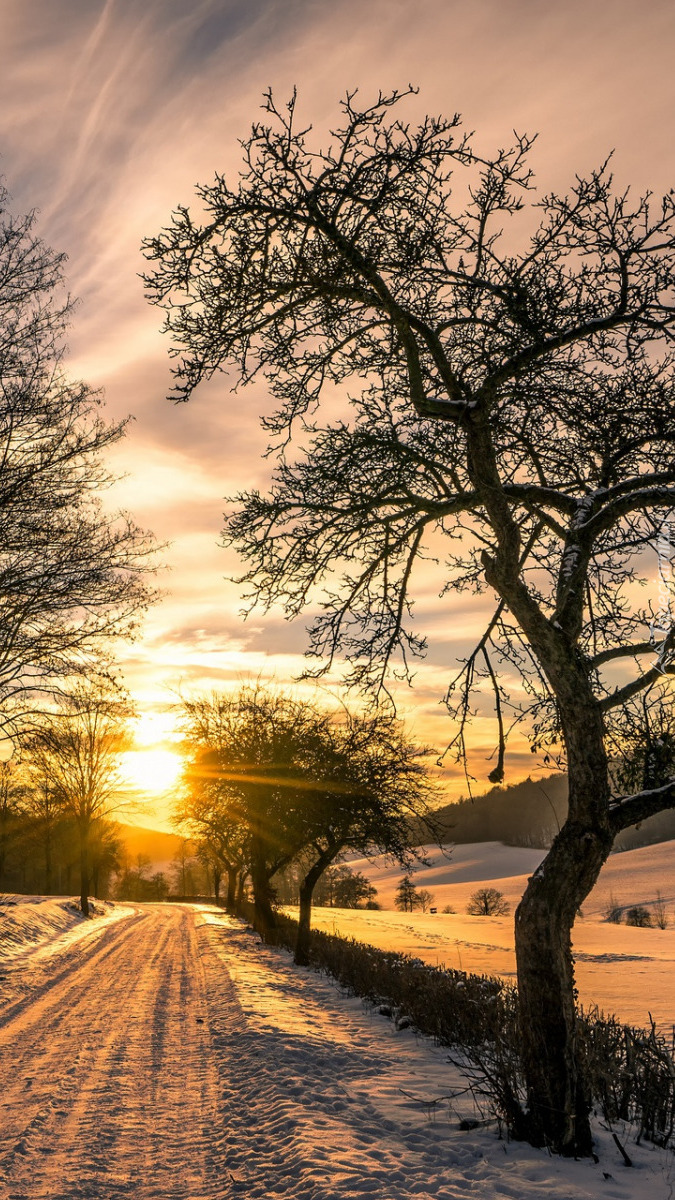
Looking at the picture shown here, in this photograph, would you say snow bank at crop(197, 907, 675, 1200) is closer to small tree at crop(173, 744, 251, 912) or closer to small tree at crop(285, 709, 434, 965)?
small tree at crop(285, 709, 434, 965)

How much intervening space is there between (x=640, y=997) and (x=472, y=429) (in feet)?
70.0

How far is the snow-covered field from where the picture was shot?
21.8 m

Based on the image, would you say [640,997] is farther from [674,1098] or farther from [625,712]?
[625,712]

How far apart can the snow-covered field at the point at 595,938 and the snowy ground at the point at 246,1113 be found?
5.65 m

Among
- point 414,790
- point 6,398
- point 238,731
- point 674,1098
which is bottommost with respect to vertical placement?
point 674,1098

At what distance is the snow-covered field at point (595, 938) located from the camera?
2178 cm

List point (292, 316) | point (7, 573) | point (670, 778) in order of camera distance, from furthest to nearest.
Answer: point (7, 573) → point (292, 316) → point (670, 778)

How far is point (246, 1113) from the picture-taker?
6.41 m

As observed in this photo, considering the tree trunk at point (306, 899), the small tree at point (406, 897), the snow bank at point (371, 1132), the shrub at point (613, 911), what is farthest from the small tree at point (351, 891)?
the snow bank at point (371, 1132)

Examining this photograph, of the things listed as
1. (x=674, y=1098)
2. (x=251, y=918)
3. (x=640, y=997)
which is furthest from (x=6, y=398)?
(x=251, y=918)

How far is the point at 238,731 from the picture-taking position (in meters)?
22.7

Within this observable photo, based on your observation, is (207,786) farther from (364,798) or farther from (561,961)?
(561,961)

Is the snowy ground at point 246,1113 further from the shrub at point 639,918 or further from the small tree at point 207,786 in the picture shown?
the shrub at point 639,918

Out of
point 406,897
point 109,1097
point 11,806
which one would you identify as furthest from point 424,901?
point 109,1097
